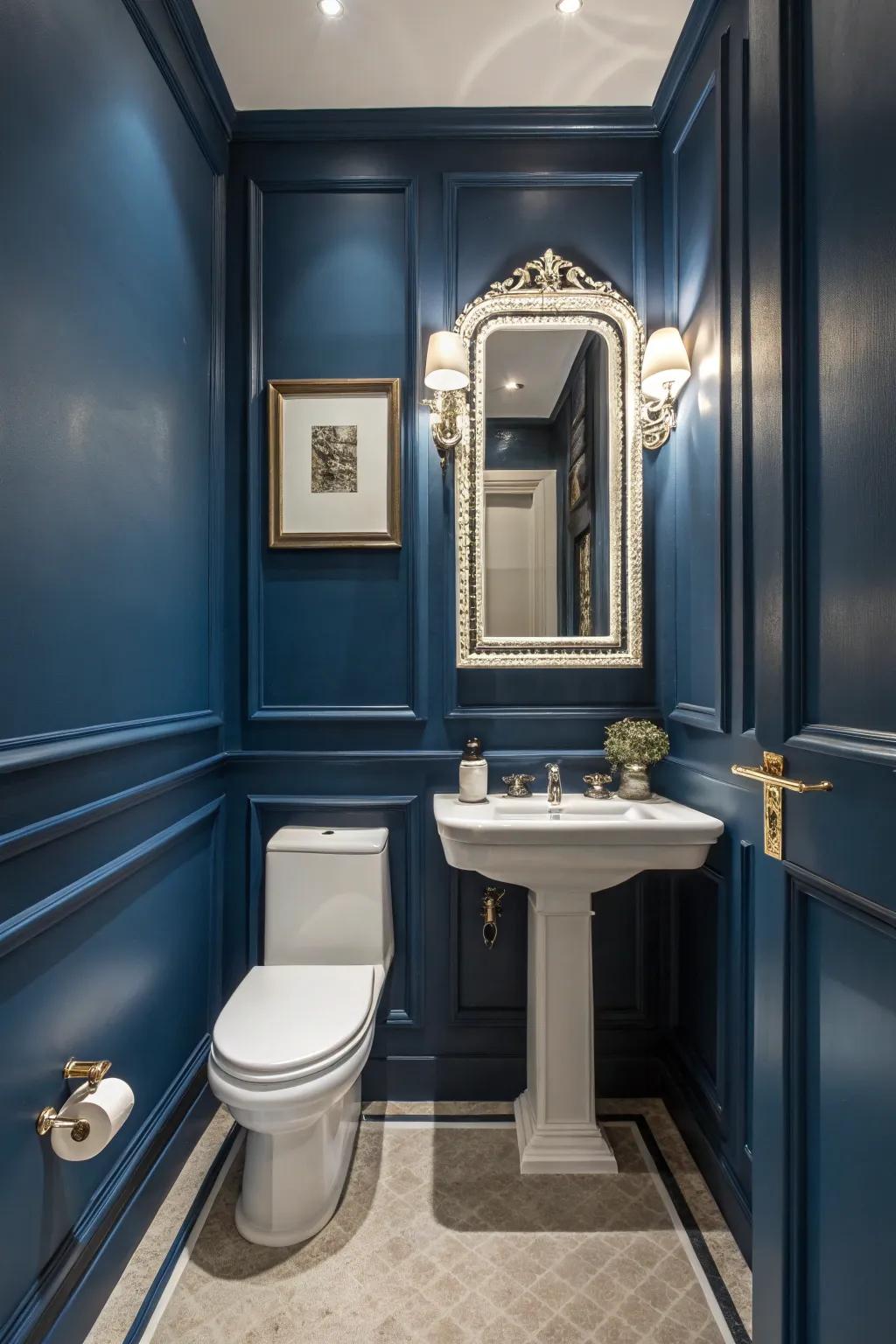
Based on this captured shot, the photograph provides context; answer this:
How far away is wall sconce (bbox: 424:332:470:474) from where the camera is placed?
174 centimetres

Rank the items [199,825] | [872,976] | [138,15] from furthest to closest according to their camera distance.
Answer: [199,825] → [138,15] → [872,976]

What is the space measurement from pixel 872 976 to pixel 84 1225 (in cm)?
138

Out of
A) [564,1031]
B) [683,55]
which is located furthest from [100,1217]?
[683,55]

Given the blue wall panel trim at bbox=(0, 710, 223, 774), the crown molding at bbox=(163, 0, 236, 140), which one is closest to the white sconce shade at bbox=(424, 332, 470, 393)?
the crown molding at bbox=(163, 0, 236, 140)

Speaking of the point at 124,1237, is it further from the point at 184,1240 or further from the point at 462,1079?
the point at 462,1079

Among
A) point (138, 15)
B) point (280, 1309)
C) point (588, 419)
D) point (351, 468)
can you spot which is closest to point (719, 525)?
point (588, 419)

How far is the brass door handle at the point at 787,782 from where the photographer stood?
2.88 ft

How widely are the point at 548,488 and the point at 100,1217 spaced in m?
1.95

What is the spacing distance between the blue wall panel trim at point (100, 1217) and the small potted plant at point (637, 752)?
1349 millimetres

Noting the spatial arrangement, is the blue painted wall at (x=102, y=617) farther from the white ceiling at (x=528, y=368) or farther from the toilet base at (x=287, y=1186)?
the white ceiling at (x=528, y=368)

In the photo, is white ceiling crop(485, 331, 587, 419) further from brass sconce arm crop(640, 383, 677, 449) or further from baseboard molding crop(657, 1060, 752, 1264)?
baseboard molding crop(657, 1060, 752, 1264)

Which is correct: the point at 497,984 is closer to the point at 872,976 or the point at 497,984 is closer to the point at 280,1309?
the point at 280,1309

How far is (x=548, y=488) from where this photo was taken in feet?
6.34

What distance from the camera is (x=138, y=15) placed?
1373mm
